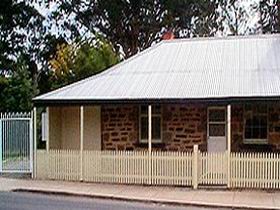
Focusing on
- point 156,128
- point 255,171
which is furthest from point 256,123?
point 156,128

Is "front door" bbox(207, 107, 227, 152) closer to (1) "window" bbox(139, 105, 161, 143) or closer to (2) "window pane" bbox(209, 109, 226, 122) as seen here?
(2) "window pane" bbox(209, 109, 226, 122)

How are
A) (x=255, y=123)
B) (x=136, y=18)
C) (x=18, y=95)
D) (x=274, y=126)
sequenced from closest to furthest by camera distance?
(x=274, y=126) < (x=255, y=123) < (x=18, y=95) < (x=136, y=18)

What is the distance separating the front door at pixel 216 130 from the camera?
18500 millimetres

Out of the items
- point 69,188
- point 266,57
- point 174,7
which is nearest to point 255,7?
point 174,7

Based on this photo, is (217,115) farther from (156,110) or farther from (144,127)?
(144,127)

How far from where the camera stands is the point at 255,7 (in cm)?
4325

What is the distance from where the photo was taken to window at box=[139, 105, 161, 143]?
63.0ft

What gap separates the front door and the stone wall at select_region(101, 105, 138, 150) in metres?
2.52

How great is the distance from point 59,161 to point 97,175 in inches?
52.7

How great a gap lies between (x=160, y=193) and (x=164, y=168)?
5.19ft

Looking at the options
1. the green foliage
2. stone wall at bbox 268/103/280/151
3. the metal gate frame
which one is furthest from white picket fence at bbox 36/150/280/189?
the green foliage

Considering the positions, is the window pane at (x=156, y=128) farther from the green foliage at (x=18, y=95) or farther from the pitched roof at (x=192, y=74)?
the green foliage at (x=18, y=95)

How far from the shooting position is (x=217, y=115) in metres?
18.8

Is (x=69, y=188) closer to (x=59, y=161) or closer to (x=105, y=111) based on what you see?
(x=59, y=161)
